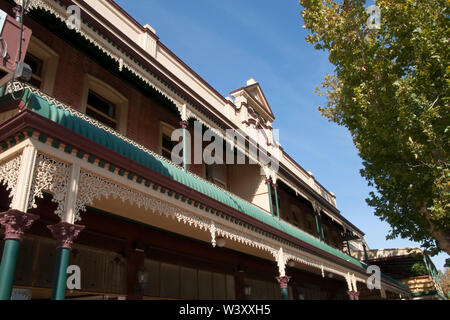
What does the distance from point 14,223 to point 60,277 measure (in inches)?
37.5

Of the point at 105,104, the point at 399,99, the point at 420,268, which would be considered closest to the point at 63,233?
the point at 105,104

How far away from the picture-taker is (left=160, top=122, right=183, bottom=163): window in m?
12.5

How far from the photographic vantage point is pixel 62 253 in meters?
5.08

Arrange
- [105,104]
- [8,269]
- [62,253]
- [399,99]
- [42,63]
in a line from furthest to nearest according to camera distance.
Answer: [399,99]
[105,104]
[42,63]
[62,253]
[8,269]

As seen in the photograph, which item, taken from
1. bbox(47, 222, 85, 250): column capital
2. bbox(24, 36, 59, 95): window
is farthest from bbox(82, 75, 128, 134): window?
bbox(47, 222, 85, 250): column capital

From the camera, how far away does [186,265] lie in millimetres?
10688

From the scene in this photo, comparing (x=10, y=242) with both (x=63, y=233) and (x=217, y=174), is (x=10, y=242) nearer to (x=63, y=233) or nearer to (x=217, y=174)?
(x=63, y=233)

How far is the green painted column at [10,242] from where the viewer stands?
438 centimetres

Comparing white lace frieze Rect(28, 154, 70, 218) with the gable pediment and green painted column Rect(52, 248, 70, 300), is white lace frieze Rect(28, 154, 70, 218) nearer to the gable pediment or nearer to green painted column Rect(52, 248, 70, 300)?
green painted column Rect(52, 248, 70, 300)

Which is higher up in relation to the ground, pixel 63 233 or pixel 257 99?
pixel 257 99

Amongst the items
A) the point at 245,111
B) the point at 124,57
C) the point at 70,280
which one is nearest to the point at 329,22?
the point at 245,111

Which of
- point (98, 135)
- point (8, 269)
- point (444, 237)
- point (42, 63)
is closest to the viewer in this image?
→ point (8, 269)

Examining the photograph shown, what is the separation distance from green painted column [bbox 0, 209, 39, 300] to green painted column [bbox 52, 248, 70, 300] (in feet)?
1.86
